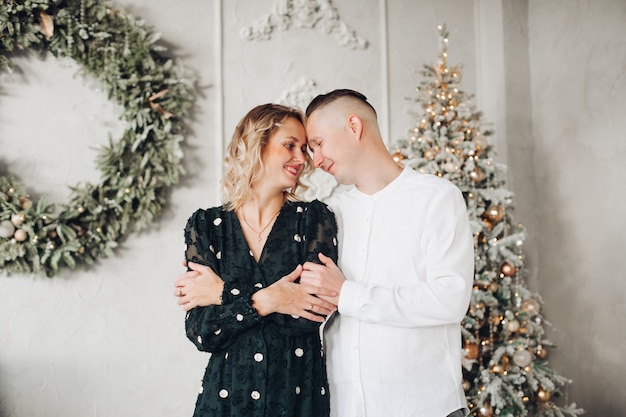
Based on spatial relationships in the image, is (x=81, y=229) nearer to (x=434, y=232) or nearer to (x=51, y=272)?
(x=51, y=272)

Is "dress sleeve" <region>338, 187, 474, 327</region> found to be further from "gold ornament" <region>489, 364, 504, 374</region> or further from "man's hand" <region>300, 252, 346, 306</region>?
"gold ornament" <region>489, 364, 504, 374</region>

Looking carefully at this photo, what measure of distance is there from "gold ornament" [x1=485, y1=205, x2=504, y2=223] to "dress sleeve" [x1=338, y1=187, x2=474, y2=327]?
5.45ft

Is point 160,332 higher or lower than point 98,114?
lower

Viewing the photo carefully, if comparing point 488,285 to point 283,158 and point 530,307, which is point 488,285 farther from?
point 283,158

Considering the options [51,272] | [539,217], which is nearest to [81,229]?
[51,272]

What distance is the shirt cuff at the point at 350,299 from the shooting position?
72.1 inches

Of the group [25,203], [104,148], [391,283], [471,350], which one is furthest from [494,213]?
[25,203]

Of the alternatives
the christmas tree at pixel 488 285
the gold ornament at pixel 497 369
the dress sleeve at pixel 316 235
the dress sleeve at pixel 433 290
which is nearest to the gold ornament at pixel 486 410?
the christmas tree at pixel 488 285

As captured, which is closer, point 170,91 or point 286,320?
point 286,320

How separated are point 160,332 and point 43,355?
0.66 meters

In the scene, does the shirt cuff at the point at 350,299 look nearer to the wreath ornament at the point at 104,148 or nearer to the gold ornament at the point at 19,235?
the wreath ornament at the point at 104,148

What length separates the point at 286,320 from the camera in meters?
1.86

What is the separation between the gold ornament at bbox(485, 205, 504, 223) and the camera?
3473mm

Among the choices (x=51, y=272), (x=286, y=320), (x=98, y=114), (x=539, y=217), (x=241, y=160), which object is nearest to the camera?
(x=286, y=320)
